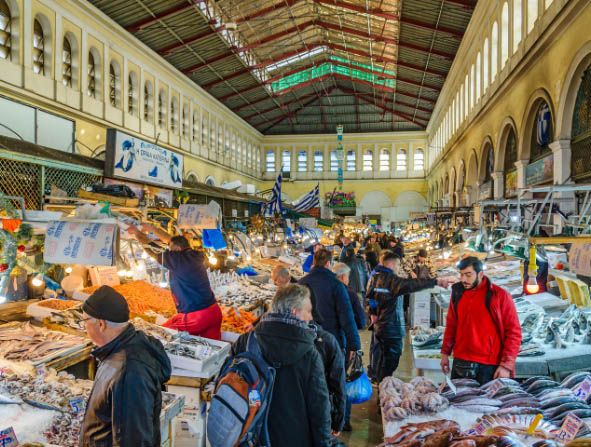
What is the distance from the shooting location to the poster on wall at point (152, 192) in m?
7.84

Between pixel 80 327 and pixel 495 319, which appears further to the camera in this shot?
pixel 80 327

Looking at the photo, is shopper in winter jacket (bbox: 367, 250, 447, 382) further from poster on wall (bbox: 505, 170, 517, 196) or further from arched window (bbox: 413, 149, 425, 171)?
arched window (bbox: 413, 149, 425, 171)

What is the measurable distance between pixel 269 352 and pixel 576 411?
2097 millimetres

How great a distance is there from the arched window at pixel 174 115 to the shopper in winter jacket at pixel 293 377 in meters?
20.8

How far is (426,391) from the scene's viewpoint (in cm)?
338

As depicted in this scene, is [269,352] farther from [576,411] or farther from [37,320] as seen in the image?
[37,320]

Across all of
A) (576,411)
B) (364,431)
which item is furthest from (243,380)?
(364,431)

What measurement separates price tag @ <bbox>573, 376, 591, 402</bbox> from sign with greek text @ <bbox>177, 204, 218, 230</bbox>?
13.6 feet

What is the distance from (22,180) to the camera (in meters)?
5.92

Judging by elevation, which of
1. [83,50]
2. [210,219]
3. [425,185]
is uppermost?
[83,50]

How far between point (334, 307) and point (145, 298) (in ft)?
10.6

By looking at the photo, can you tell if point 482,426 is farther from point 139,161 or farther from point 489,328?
point 139,161

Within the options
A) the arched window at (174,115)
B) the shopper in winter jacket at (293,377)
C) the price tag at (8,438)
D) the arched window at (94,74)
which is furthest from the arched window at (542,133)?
the arched window at (174,115)

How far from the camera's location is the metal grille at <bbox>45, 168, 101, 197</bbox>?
629 cm
